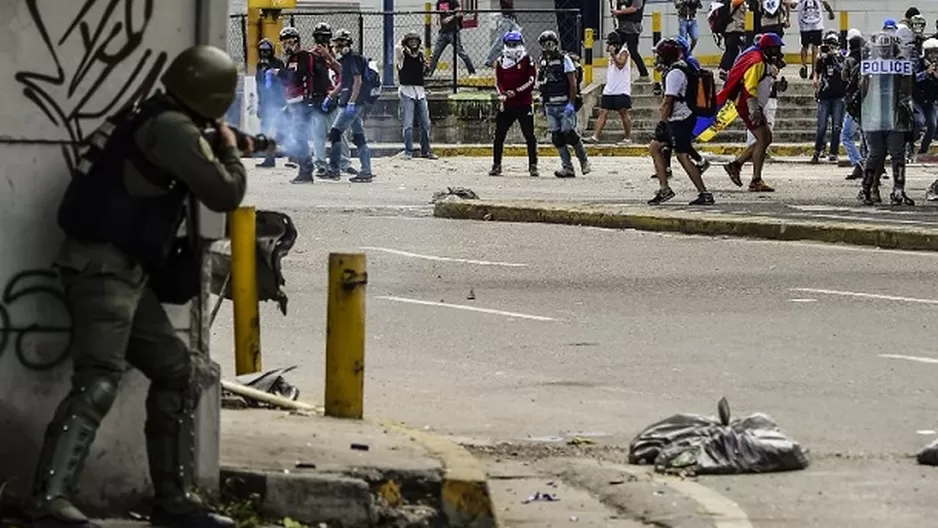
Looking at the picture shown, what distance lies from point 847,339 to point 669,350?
1116 mm

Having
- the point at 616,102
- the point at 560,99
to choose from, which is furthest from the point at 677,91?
the point at 616,102

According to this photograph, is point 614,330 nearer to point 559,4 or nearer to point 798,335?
point 798,335

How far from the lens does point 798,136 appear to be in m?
35.0

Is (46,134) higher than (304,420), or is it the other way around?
(46,134)

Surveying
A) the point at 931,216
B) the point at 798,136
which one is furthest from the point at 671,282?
the point at 798,136

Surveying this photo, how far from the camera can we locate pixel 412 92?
107 feet

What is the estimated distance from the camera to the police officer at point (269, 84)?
95.6 ft

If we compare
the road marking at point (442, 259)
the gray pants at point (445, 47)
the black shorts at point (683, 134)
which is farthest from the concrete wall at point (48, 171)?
the gray pants at point (445, 47)

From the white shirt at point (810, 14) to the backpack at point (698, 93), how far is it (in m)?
14.8

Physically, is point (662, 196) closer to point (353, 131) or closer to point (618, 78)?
point (353, 131)

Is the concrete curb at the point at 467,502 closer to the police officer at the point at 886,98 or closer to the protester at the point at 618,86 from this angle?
the police officer at the point at 886,98

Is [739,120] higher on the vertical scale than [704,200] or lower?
higher

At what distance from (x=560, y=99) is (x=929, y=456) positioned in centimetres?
1895

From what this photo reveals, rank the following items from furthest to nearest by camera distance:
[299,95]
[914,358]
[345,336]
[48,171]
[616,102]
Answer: [616,102], [299,95], [914,358], [345,336], [48,171]
